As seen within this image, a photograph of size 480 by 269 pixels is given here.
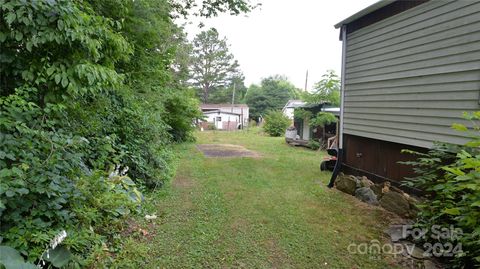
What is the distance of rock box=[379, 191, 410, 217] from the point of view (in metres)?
3.59

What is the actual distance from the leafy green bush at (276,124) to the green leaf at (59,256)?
1703cm

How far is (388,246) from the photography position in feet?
9.34

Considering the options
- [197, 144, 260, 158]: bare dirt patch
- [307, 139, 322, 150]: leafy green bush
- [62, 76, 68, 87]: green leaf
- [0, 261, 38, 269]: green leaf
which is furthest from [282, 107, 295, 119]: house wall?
[0, 261, 38, 269]: green leaf

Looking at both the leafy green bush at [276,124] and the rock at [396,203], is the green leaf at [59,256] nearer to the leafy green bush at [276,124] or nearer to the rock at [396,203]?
the rock at [396,203]

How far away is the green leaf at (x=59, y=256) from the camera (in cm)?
184

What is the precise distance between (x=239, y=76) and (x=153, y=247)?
3672 centimetres

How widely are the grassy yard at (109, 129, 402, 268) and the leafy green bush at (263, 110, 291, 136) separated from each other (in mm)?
13089

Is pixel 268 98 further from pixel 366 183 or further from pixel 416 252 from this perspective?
pixel 416 252

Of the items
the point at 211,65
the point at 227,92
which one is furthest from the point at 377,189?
the point at 227,92

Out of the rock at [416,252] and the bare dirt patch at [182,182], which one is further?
the bare dirt patch at [182,182]

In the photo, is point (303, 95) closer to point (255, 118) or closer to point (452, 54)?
point (452, 54)

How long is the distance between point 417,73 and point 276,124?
582 inches

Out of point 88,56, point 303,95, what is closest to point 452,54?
point 88,56

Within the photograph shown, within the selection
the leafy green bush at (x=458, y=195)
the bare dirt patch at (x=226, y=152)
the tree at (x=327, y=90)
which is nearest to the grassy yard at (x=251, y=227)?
the leafy green bush at (x=458, y=195)
